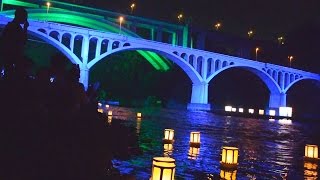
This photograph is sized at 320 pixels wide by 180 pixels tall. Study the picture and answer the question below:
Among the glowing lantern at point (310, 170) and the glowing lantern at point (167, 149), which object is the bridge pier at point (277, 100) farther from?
the glowing lantern at point (310, 170)

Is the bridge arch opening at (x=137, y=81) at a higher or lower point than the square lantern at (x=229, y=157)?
higher

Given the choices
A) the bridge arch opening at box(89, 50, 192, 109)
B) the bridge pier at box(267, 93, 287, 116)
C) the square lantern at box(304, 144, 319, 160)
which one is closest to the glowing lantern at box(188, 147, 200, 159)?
the square lantern at box(304, 144, 319, 160)

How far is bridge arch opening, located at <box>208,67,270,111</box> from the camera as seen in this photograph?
70.1 metres

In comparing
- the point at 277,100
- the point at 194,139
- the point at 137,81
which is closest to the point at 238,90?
the point at 277,100

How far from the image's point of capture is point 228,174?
7535 millimetres

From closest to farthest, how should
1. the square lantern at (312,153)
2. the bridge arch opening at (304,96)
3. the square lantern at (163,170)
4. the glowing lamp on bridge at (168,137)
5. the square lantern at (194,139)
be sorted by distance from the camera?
the square lantern at (163,170) < the square lantern at (312,153) < the square lantern at (194,139) < the glowing lamp on bridge at (168,137) < the bridge arch opening at (304,96)

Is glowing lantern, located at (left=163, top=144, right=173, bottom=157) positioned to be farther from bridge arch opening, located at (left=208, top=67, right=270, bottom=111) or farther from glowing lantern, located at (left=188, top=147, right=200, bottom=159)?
bridge arch opening, located at (left=208, top=67, right=270, bottom=111)

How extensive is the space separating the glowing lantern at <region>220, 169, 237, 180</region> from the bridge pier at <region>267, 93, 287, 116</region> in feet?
193

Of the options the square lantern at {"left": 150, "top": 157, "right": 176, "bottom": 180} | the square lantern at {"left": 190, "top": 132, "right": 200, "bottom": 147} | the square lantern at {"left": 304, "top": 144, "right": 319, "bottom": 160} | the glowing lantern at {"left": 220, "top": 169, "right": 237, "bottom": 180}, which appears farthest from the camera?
the square lantern at {"left": 190, "top": 132, "right": 200, "bottom": 147}

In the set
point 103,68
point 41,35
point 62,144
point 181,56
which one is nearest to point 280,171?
point 62,144

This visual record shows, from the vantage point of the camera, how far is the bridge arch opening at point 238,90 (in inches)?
2761

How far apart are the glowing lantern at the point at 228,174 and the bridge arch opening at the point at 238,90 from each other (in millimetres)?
61351

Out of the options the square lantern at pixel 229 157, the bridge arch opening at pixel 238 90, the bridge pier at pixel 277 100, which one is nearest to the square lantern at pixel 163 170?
the square lantern at pixel 229 157

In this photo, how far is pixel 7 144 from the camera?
243 inches
